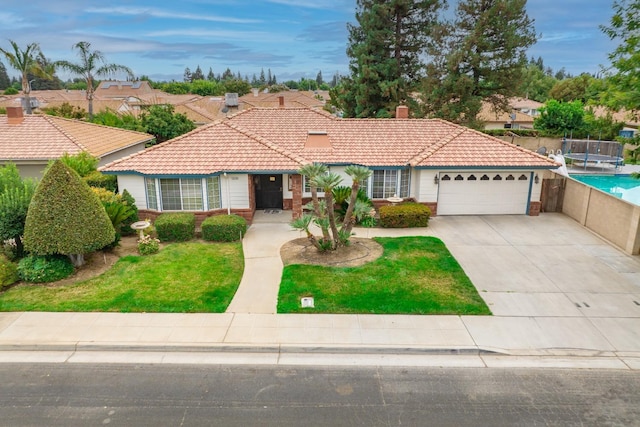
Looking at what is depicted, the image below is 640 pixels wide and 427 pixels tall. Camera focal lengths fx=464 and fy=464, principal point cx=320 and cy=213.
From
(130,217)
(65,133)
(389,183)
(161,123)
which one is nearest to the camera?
(130,217)

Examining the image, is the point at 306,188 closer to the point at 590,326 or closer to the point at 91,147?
the point at 91,147

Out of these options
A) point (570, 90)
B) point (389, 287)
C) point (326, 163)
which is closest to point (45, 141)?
point (326, 163)

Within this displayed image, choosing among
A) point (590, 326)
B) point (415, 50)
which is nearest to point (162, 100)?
point (415, 50)

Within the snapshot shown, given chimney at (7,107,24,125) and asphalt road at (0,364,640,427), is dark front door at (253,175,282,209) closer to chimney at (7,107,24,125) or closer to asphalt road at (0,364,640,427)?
asphalt road at (0,364,640,427)

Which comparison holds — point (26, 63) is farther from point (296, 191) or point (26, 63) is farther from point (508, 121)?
point (508, 121)

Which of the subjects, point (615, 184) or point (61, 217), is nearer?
point (61, 217)

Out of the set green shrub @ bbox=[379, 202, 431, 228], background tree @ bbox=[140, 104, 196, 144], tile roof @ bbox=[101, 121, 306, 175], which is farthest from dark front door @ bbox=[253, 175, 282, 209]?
background tree @ bbox=[140, 104, 196, 144]
